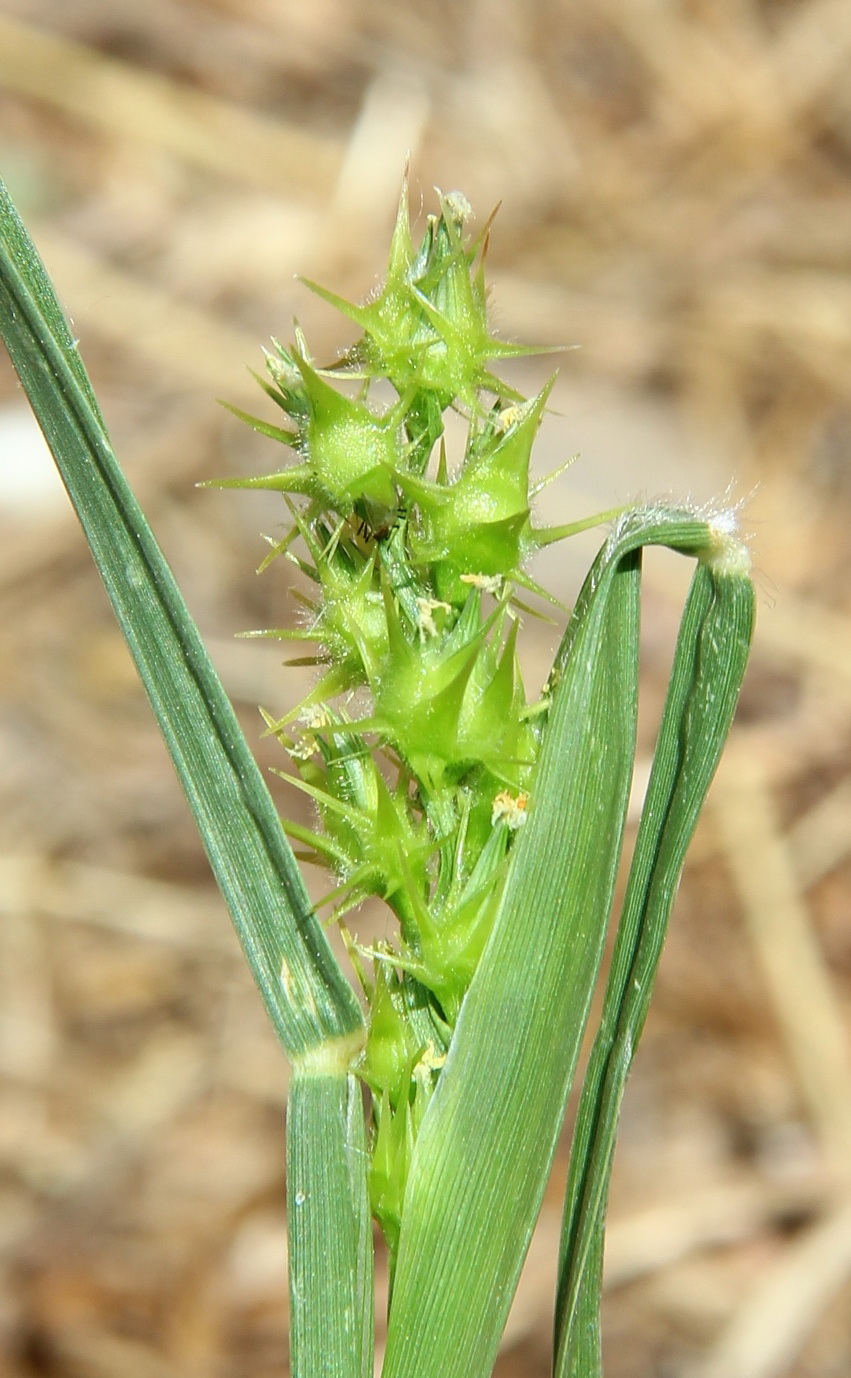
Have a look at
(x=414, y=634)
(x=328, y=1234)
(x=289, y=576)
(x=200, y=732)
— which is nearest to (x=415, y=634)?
(x=414, y=634)

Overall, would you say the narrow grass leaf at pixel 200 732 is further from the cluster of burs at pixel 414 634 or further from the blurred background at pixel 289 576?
the blurred background at pixel 289 576

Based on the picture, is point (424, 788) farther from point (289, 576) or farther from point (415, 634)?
point (289, 576)

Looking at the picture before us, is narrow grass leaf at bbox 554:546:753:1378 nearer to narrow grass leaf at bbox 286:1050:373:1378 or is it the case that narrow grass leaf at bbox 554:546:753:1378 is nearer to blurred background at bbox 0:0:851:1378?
narrow grass leaf at bbox 286:1050:373:1378

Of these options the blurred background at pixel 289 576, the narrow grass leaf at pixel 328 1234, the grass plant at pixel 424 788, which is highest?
the blurred background at pixel 289 576

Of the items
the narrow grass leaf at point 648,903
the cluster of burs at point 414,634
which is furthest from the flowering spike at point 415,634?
the narrow grass leaf at point 648,903

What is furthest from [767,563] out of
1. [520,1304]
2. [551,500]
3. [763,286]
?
[520,1304]

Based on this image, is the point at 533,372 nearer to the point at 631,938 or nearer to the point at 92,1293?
the point at 92,1293

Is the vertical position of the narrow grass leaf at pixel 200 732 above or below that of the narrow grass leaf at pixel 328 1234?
above

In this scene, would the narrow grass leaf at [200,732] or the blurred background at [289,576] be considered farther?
the blurred background at [289,576]

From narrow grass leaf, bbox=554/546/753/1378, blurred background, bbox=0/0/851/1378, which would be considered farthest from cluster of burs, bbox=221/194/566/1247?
blurred background, bbox=0/0/851/1378
